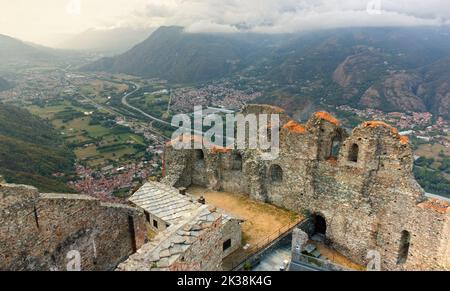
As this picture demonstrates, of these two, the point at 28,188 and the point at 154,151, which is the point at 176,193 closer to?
the point at 28,188

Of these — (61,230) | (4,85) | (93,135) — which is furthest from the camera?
(4,85)

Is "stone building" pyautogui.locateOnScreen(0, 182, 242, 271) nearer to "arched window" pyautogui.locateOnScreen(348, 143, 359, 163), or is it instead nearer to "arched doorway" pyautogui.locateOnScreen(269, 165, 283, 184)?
"arched window" pyautogui.locateOnScreen(348, 143, 359, 163)

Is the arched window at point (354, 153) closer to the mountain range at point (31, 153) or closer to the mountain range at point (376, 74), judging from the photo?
the mountain range at point (31, 153)

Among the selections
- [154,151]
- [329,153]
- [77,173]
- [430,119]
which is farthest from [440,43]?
[329,153]

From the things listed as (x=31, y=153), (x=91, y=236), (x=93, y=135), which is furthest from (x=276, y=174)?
(x=93, y=135)

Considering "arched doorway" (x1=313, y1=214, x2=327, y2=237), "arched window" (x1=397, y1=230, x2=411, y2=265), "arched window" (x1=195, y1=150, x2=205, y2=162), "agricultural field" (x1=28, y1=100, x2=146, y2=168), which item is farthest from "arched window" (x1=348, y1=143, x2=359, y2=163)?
"agricultural field" (x1=28, y1=100, x2=146, y2=168)

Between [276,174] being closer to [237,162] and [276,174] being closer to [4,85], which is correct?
[237,162]

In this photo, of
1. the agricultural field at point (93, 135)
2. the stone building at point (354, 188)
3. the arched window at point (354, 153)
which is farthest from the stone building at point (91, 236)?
the agricultural field at point (93, 135)

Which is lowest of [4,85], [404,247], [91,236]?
[4,85]
